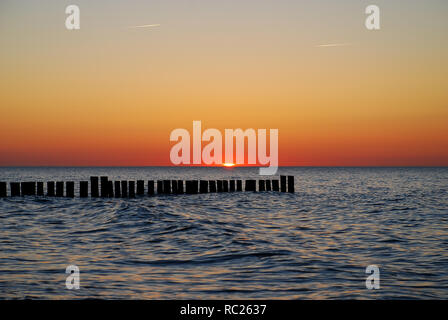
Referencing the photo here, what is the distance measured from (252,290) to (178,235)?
688cm

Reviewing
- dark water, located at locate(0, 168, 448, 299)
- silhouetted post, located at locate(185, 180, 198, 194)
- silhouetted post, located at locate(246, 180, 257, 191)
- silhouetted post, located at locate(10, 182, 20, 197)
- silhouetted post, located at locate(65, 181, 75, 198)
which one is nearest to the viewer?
dark water, located at locate(0, 168, 448, 299)

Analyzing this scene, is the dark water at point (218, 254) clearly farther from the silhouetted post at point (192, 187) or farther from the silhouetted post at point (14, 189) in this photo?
Answer: the silhouetted post at point (192, 187)

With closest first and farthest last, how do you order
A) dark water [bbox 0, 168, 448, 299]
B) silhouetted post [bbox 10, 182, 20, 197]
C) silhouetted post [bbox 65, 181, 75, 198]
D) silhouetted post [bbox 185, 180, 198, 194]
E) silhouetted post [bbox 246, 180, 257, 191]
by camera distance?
dark water [bbox 0, 168, 448, 299] < silhouetted post [bbox 10, 182, 20, 197] < silhouetted post [bbox 65, 181, 75, 198] < silhouetted post [bbox 185, 180, 198, 194] < silhouetted post [bbox 246, 180, 257, 191]

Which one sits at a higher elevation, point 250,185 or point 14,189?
point 14,189

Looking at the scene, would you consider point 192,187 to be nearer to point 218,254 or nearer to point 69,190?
point 69,190

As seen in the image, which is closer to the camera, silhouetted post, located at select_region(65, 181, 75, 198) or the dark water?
the dark water

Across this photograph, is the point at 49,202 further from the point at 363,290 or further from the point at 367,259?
the point at 363,290

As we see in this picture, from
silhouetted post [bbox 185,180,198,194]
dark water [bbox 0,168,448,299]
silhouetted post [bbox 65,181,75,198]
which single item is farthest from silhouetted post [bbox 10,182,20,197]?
silhouetted post [bbox 185,180,198,194]

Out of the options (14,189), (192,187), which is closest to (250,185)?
(192,187)

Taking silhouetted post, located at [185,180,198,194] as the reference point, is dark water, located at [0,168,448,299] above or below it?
above

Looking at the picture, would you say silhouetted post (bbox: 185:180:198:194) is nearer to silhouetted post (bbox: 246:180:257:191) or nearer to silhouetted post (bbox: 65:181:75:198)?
silhouetted post (bbox: 246:180:257:191)

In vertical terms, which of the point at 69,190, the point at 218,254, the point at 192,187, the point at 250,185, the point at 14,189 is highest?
the point at 218,254

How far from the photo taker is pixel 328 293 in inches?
305
